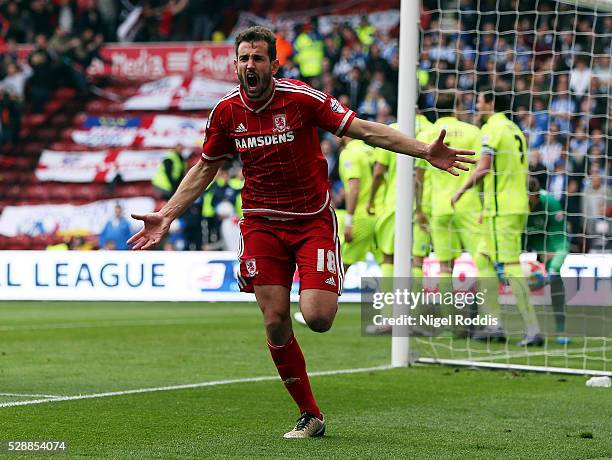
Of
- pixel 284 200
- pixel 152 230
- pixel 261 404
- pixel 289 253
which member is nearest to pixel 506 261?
pixel 261 404

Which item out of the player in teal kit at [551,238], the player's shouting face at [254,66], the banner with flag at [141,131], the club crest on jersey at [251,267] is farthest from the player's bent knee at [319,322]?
the banner with flag at [141,131]

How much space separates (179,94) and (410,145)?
20.1m

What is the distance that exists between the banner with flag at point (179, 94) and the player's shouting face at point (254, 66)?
63.5ft

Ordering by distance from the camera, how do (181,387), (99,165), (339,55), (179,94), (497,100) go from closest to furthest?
(181,387)
(497,100)
(339,55)
(99,165)
(179,94)

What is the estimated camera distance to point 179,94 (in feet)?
83.5

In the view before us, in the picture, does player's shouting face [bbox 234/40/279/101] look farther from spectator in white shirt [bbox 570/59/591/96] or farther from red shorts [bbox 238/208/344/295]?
spectator in white shirt [bbox 570/59/591/96]

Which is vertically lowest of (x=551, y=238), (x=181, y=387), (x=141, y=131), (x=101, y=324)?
(x=101, y=324)

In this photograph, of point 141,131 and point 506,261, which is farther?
point 141,131

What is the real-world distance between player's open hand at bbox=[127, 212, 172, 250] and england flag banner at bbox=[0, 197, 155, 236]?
58.0 ft

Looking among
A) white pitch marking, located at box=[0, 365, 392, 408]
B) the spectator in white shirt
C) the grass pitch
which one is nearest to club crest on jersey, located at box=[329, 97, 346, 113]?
the grass pitch

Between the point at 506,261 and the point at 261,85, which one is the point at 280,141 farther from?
the point at 506,261

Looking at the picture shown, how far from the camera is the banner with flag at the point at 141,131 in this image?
24.8 m

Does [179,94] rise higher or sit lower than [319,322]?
higher

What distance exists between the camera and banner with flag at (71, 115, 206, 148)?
2480cm
